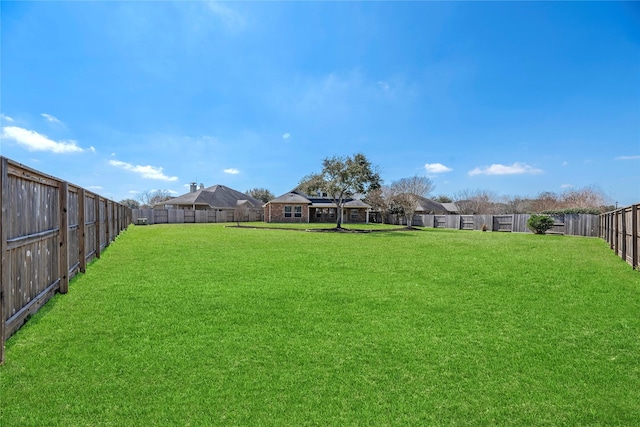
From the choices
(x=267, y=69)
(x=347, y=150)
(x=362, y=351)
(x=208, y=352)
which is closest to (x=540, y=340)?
(x=362, y=351)

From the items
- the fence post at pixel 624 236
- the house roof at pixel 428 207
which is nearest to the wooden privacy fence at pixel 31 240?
the fence post at pixel 624 236

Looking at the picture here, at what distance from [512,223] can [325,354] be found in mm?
26472

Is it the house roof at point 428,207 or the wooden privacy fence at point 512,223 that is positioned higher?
the house roof at point 428,207

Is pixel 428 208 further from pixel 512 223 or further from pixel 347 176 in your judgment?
pixel 347 176

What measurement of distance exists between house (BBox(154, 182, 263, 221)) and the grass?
115 ft

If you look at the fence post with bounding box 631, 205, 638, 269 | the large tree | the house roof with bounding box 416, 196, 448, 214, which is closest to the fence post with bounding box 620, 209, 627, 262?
the fence post with bounding box 631, 205, 638, 269

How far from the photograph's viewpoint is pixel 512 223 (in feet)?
80.0

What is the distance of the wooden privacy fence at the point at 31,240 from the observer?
310 centimetres

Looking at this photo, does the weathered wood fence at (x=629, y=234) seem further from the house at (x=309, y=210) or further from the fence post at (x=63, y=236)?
the house at (x=309, y=210)

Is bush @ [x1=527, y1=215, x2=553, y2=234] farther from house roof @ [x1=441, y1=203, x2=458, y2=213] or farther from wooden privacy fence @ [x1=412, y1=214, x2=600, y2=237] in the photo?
house roof @ [x1=441, y1=203, x2=458, y2=213]

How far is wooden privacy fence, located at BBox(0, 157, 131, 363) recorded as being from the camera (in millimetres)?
3104

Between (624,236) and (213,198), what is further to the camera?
(213,198)

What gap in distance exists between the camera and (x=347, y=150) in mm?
24688

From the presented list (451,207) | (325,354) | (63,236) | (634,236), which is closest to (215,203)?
(63,236)
